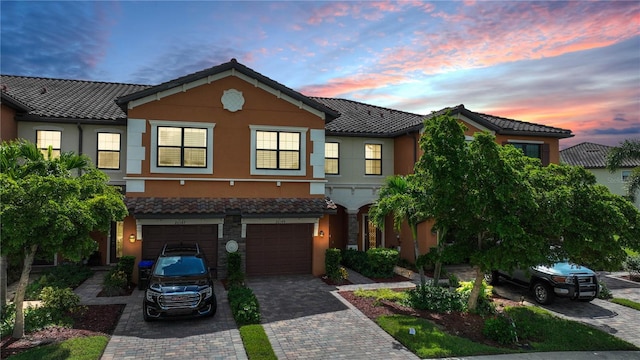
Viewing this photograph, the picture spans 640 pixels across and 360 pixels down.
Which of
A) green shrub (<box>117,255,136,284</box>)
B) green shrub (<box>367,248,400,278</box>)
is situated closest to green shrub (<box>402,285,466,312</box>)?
green shrub (<box>367,248,400,278</box>)

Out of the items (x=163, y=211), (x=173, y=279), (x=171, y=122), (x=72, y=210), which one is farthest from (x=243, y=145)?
(x=72, y=210)

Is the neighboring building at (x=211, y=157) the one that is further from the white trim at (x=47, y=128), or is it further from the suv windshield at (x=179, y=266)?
the suv windshield at (x=179, y=266)

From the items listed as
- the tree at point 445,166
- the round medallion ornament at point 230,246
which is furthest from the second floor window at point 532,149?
the round medallion ornament at point 230,246

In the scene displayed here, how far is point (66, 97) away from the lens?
19688 millimetres

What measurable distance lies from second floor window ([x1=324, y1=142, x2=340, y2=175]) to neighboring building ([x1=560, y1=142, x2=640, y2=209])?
28517 millimetres

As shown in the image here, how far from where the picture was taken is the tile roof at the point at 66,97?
674 inches

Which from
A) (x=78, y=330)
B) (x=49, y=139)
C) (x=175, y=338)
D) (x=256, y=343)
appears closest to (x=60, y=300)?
(x=78, y=330)

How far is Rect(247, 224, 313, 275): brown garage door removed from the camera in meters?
17.1

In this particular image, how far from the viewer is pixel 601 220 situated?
34.8 ft

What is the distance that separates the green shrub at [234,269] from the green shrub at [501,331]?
892 cm

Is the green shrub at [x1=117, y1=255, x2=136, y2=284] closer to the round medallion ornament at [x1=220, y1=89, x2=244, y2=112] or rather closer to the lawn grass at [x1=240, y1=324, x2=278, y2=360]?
the lawn grass at [x1=240, y1=324, x2=278, y2=360]

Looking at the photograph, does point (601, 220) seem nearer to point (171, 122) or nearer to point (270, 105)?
point (270, 105)

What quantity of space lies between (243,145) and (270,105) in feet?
6.88

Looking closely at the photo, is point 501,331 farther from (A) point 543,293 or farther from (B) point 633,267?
(B) point 633,267
